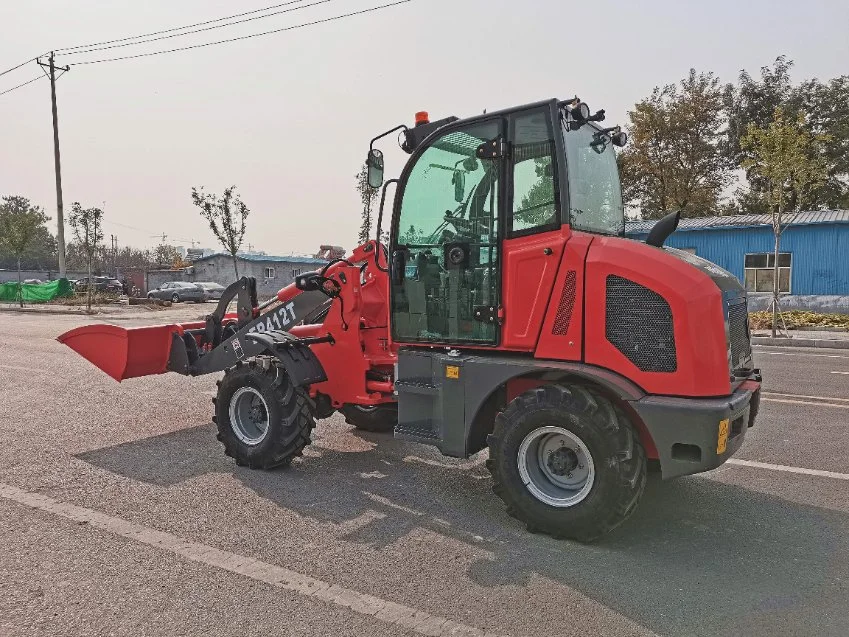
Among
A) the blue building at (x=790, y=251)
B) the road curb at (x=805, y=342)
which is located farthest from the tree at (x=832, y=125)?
the road curb at (x=805, y=342)

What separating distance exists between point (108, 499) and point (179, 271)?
4813 cm

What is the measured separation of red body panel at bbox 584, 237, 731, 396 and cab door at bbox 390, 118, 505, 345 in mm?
718

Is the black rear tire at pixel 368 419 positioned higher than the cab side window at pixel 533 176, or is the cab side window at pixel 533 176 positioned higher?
the cab side window at pixel 533 176

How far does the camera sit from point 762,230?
22578 millimetres

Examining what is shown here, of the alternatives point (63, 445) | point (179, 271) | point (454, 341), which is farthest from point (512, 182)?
point (179, 271)

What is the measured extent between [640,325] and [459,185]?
64.8 inches

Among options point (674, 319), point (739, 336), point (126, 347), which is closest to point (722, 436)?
point (674, 319)

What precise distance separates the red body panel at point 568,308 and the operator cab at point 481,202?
0.19 metres

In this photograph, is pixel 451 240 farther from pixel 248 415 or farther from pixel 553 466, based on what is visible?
pixel 248 415

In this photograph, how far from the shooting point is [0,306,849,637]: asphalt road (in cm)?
314

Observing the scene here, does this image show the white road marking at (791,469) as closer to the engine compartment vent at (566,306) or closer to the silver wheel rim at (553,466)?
the silver wheel rim at (553,466)

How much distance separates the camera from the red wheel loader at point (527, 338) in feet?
12.5

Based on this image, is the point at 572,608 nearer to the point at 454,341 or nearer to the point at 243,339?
the point at 454,341

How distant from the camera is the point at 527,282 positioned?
4281 mm
